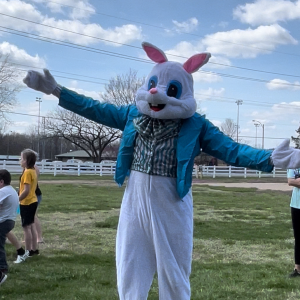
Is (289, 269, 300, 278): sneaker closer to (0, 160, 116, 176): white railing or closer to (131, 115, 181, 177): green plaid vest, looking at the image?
(131, 115, 181, 177): green plaid vest

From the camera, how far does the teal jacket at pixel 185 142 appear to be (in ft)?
9.73

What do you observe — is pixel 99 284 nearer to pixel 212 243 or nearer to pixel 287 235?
pixel 212 243

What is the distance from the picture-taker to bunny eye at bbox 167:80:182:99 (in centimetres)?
312

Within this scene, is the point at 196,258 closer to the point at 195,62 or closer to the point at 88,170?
the point at 195,62

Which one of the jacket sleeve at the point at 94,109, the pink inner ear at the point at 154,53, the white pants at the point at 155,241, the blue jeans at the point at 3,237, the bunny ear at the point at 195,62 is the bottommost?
the blue jeans at the point at 3,237

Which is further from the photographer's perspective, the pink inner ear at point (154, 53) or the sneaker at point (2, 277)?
the sneaker at point (2, 277)

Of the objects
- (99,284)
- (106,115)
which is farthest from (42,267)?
(106,115)

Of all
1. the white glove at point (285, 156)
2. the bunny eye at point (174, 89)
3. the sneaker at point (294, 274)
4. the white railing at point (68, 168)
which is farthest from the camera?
the white railing at point (68, 168)

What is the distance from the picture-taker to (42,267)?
232 inches

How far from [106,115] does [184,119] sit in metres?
0.63

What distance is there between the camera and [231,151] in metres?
3.08

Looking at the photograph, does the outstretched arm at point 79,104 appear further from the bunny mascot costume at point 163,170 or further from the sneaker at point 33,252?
the sneaker at point 33,252

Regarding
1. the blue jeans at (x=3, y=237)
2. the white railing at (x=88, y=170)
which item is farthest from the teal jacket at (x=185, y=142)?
the white railing at (x=88, y=170)

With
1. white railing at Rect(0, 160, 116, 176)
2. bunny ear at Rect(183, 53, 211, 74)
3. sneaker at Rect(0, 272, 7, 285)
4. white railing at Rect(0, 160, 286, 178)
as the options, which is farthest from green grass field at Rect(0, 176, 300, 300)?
white railing at Rect(0, 160, 116, 176)
